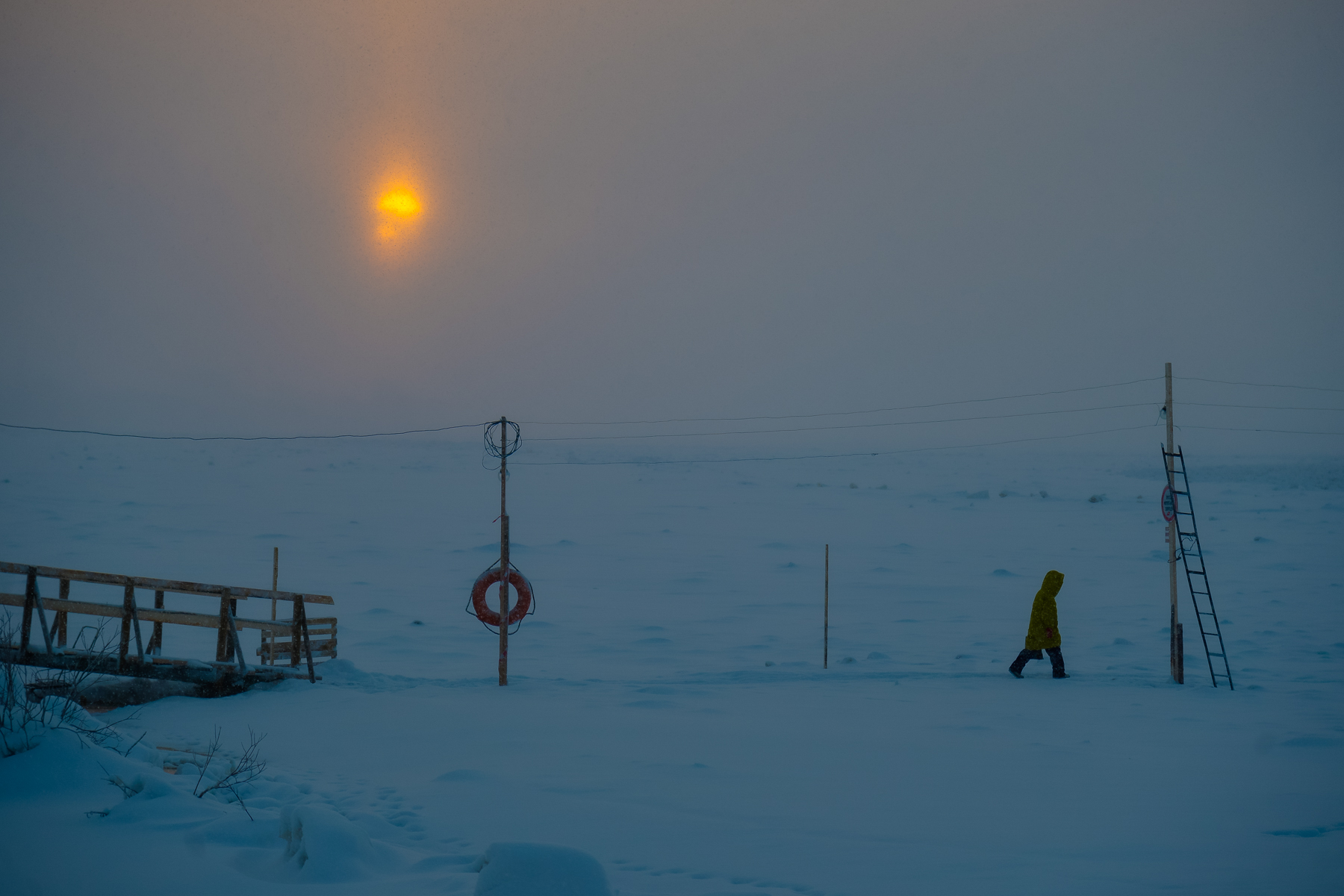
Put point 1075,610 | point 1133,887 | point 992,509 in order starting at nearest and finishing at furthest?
point 1133,887, point 1075,610, point 992,509

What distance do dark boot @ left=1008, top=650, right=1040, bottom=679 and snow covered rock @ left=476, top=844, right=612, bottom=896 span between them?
10.5 metres

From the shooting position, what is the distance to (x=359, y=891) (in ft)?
17.5

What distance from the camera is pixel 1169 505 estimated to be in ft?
47.8

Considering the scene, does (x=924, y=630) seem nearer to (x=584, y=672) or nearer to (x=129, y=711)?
(x=584, y=672)

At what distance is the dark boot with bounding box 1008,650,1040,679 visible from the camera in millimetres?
13991

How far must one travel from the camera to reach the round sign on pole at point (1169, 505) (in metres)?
14.3

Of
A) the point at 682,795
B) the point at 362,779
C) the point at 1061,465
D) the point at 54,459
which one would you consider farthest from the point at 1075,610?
the point at 1061,465

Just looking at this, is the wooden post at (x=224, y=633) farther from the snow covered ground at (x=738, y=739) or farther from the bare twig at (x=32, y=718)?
the bare twig at (x=32, y=718)

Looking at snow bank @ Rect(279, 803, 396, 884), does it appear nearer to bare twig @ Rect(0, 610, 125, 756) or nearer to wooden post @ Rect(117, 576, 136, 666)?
bare twig @ Rect(0, 610, 125, 756)

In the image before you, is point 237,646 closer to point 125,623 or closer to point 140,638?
point 140,638

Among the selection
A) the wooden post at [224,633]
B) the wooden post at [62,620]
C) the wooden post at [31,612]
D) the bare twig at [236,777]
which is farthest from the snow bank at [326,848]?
the wooden post at [62,620]

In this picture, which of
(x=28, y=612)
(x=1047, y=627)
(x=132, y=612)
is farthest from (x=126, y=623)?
(x=1047, y=627)

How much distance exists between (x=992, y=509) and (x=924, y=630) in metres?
31.2

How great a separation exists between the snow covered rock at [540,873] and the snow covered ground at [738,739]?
0.05 meters
